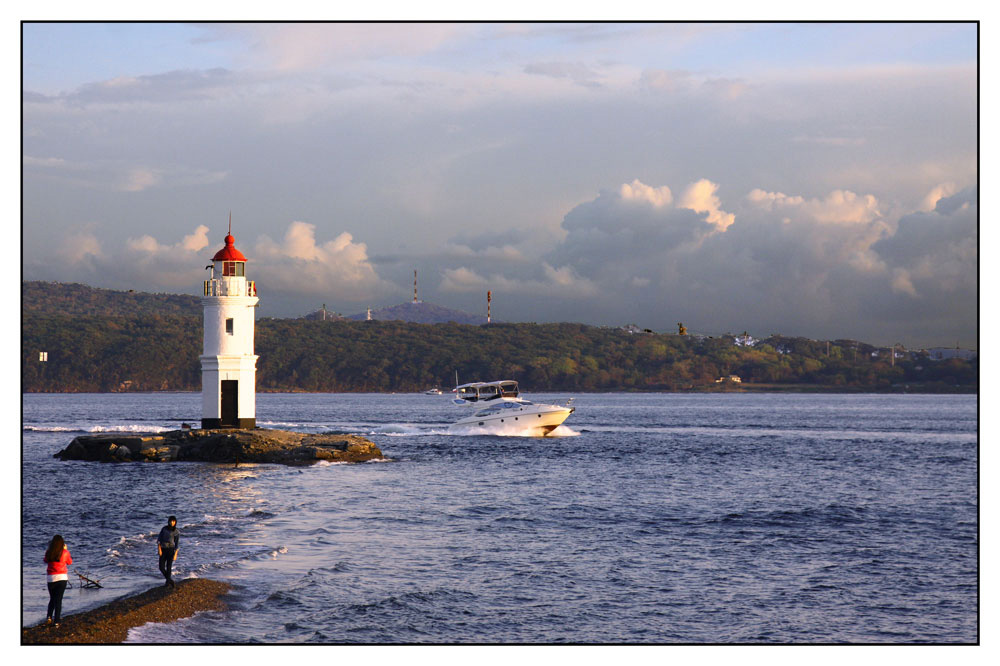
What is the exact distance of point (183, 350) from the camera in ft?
589

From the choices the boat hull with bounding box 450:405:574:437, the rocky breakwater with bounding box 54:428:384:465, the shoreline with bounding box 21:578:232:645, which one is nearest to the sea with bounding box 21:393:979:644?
the shoreline with bounding box 21:578:232:645

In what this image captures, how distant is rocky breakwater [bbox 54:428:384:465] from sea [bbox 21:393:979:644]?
1.09 meters

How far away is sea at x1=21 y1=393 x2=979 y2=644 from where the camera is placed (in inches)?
830

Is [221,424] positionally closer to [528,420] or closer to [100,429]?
[100,429]

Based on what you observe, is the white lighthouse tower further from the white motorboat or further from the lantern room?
the white motorboat

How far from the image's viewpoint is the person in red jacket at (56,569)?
59.4ft

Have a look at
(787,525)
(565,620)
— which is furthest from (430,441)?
(565,620)

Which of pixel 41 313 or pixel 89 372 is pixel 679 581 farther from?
pixel 89 372

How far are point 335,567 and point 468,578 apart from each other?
3.55 metres

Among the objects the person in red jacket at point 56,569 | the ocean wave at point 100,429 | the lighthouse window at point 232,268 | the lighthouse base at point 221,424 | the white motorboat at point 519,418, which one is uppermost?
the lighthouse window at point 232,268

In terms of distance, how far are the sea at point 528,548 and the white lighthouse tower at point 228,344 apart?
4.29 meters

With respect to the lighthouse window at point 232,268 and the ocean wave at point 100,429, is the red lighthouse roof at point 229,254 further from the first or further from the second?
the ocean wave at point 100,429

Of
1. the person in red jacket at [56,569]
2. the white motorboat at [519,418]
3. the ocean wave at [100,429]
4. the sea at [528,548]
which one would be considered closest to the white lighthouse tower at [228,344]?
the sea at [528,548]

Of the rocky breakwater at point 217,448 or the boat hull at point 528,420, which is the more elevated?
the rocky breakwater at point 217,448
